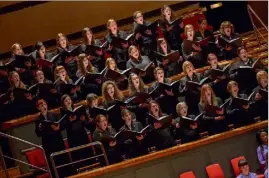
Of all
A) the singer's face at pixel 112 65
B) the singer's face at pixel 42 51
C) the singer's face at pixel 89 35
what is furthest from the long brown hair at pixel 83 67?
the singer's face at pixel 42 51

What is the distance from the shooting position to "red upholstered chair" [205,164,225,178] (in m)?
6.80

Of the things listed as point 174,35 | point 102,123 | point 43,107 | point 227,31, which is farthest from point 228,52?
point 43,107

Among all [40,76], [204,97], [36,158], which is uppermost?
[40,76]

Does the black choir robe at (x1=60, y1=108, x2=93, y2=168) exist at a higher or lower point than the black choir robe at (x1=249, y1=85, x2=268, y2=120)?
higher

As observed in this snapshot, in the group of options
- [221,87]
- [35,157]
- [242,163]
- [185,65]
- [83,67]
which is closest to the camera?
[242,163]

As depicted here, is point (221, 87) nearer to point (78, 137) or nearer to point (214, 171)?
point (214, 171)

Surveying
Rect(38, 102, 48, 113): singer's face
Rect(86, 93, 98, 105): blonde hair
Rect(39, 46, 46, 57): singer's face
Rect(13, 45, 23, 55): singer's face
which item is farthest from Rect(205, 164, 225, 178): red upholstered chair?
Rect(13, 45, 23, 55): singer's face

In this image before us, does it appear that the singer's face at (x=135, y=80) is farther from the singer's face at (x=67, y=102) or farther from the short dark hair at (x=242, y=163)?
the short dark hair at (x=242, y=163)

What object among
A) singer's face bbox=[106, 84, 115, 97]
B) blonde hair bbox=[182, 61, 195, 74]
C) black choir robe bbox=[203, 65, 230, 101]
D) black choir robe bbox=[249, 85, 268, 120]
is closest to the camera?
singer's face bbox=[106, 84, 115, 97]

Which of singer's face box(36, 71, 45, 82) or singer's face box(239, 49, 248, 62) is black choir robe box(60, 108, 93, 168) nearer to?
singer's face box(36, 71, 45, 82)

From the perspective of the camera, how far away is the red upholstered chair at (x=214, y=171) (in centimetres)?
680

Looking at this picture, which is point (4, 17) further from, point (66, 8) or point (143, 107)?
point (143, 107)

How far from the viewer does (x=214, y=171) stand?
6.82 metres

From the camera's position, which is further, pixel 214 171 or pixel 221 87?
pixel 221 87
